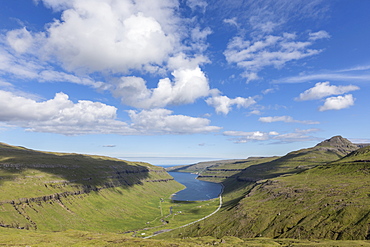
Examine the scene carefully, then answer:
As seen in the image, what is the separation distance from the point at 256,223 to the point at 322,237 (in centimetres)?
5459

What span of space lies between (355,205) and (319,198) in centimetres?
3469

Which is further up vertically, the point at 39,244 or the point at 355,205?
the point at 355,205

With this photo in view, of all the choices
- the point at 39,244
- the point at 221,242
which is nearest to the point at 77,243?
the point at 39,244

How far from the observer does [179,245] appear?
408 feet

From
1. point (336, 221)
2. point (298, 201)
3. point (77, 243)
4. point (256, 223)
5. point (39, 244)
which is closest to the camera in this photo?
point (39, 244)

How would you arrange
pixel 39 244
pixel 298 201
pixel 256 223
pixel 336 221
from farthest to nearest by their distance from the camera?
pixel 298 201
pixel 256 223
pixel 336 221
pixel 39 244

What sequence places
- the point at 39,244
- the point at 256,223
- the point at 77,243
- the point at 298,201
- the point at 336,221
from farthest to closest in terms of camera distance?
the point at 298,201 → the point at 256,223 → the point at 336,221 → the point at 77,243 → the point at 39,244

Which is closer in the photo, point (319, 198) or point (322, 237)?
point (322, 237)

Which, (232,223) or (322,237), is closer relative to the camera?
(322,237)

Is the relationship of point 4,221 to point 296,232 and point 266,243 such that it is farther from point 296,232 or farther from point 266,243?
point 296,232

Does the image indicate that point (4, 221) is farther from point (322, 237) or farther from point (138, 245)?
point (322, 237)

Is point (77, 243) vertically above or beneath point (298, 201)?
beneath


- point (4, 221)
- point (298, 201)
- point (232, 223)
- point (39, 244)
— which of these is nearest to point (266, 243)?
point (232, 223)

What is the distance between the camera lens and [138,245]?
409ft
